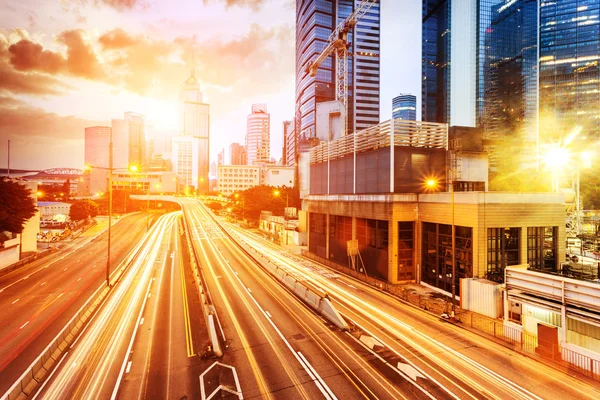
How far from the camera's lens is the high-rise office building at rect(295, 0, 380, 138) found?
5842 inches

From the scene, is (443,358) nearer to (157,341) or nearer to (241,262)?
(157,341)

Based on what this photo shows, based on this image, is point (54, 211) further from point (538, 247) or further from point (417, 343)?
point (538, 247)

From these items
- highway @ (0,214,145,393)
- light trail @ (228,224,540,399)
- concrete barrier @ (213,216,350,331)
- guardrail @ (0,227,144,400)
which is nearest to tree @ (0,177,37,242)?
highway @ (0,214,145,393)

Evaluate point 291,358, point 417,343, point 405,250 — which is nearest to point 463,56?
point 405,250

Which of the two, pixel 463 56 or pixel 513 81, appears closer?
pixel 463 56

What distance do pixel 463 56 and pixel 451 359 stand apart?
189394mm

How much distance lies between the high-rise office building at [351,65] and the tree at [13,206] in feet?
377

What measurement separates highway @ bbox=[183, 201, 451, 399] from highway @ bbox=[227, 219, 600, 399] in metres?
1.03

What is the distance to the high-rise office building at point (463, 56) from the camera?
163750 mm

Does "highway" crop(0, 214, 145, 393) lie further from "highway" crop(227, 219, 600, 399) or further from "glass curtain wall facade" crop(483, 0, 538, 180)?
"glass curtain wall facade" crop(483, 0, 538, 180)

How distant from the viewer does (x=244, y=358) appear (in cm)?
1655

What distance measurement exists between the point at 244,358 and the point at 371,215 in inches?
941

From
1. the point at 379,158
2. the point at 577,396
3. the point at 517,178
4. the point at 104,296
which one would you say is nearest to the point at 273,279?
the point at 104,296

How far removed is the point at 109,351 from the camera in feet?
57.2
